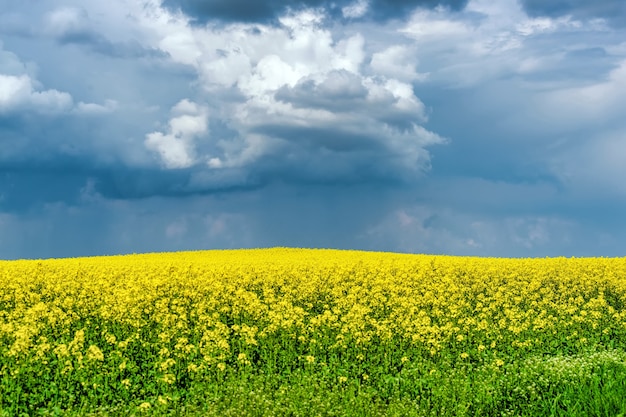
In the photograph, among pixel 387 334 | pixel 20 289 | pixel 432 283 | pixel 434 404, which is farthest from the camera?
pixel 432 283

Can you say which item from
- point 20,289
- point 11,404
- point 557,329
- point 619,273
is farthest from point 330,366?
point 619,273

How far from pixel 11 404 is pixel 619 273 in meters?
25.2

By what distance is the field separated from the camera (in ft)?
42.3

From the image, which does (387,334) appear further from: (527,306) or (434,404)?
(527,306)

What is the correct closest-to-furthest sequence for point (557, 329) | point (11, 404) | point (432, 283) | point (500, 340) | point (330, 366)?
point (11, 404) → point (330, 366) → point (500, 340) → point (557, 329) → point (432, 283)

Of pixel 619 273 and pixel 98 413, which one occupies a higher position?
pixel 619 273

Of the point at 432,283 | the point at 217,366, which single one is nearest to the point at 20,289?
the point at 217,366

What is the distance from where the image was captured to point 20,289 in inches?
924

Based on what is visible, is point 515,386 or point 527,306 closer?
point 515,386

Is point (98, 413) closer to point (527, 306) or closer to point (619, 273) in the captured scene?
point (527, 306)

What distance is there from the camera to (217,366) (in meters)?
14.0

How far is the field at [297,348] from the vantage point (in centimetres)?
1291

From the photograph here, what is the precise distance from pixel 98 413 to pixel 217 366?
2.69 meters

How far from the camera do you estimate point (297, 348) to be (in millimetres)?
16641
